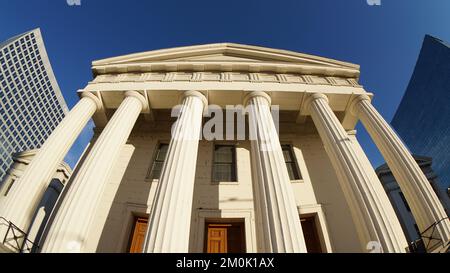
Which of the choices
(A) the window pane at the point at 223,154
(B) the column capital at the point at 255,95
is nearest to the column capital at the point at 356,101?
(B) the column capital at the point at 255,95

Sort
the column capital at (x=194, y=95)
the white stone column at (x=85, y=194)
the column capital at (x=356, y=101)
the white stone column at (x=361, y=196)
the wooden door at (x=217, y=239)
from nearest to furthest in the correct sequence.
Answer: the white stone column at (x=85, y=194) < the white stone column at (x=361, y=196) < the wooden door at (x=217, y=239) < the column capital at (x=194, y=95) < the column capital at (x=356, y=101)

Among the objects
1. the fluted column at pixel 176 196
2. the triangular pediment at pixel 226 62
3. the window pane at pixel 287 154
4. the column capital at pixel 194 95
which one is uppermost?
the triangular pediment at pixel 226 62

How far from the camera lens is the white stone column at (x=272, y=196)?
18.6 ft

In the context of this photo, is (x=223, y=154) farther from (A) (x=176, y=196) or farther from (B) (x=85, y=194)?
(B) (x=85, y=194)

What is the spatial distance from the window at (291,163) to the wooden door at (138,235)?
24.9 feet

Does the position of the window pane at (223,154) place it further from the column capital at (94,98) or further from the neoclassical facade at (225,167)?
the column capital at (94,98)

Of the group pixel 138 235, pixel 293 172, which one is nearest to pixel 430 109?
pixel 293 172

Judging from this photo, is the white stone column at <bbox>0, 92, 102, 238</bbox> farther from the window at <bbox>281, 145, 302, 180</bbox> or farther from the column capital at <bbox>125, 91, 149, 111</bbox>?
the window at <bbox>281, 145, 302, 180</bbox>

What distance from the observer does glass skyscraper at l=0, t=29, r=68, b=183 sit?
263 feet

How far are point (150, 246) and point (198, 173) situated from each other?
20.5 feet

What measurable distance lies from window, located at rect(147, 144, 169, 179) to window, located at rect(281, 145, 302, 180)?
22.9 feet

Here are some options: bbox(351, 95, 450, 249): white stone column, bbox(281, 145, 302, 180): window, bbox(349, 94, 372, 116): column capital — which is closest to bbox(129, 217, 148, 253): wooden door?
bbox(281, 145, 302, 180): window

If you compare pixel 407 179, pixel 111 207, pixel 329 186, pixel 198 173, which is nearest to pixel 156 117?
pixel 198 173
